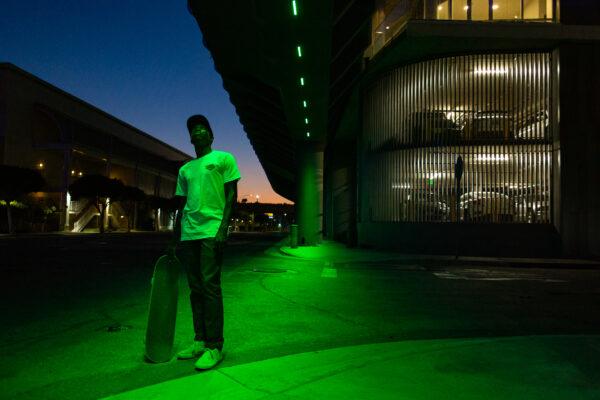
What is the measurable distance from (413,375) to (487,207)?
17.2 meters

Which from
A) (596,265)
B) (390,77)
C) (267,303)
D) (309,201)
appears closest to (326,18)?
(267,303)

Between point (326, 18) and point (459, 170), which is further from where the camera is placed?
point (459, 170)

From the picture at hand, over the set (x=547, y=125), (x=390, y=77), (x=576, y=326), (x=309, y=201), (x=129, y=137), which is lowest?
(x=576, y=326)

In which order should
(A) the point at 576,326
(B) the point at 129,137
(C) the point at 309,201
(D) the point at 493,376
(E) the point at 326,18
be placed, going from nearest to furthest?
(D) the point at 493,376 → (A) the point at 576,326 → (E) the point at 326,18 → (C) the point at 309,201 → (B) the point at 129,137

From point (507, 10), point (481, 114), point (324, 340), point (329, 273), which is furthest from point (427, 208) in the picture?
point (324, 340)

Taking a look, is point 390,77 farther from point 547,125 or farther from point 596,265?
point 596,265

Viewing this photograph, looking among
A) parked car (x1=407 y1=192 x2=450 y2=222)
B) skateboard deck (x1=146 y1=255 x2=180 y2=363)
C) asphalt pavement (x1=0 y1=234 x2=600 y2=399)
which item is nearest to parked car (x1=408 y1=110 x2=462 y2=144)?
parked car (x1=407 y1=192 x2=450 y2=222)

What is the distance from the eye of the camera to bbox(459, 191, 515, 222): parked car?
2000 centimetres

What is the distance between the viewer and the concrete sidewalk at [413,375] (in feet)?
12.3

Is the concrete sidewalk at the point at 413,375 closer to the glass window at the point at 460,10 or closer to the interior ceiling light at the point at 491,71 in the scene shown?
the interior ceiling light at the point at 491,71

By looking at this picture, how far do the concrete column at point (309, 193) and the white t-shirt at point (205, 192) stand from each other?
22651mm

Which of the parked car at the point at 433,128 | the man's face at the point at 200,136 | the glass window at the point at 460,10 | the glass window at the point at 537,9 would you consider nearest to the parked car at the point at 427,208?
the parked car at the point at 433,128

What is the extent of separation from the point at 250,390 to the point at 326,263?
12772 mm

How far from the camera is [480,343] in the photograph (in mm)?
5234
